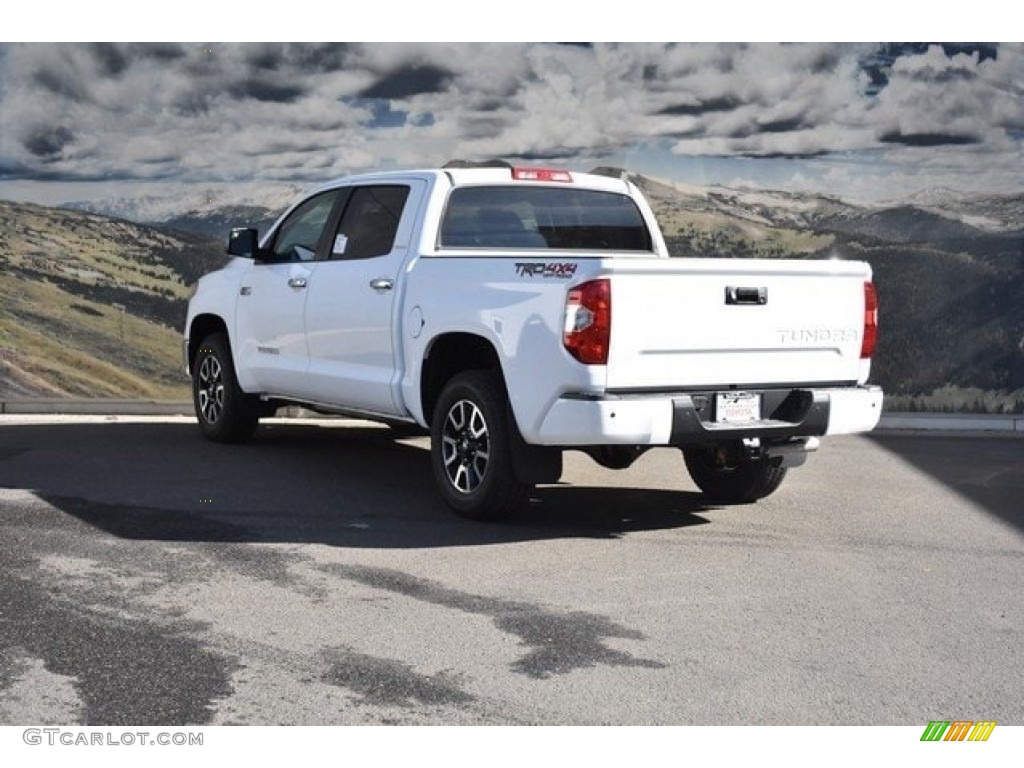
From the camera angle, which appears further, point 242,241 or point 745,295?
point 242,241

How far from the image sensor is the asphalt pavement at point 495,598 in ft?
17.6

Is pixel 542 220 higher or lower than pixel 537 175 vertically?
lower

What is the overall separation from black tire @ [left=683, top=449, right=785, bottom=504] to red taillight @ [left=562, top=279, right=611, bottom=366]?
168 centimetres

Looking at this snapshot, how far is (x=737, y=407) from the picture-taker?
8.05 metres

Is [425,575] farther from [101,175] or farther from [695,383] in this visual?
[101,175]

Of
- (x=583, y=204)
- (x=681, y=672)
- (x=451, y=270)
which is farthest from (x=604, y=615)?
(x=583, y=204)

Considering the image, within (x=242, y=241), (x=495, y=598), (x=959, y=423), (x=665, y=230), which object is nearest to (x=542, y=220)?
(x=242, y=241)

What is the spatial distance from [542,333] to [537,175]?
2.14m

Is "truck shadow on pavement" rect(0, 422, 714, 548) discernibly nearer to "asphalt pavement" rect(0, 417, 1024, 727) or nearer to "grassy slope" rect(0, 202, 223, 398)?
"asphalt pavement" rect(0, 417, 1024, 727)


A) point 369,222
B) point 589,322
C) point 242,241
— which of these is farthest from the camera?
point 242,241

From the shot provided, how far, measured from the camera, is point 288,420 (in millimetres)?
13836

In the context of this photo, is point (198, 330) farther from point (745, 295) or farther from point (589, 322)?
point (745, 295)

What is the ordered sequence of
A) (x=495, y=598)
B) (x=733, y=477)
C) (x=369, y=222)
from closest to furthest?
(x=495, y=598) → (x=733, y=477) → (x=369, y=222)

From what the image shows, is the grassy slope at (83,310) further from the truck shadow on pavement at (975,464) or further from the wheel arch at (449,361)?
the truck shadow on pavement at (975,464)
